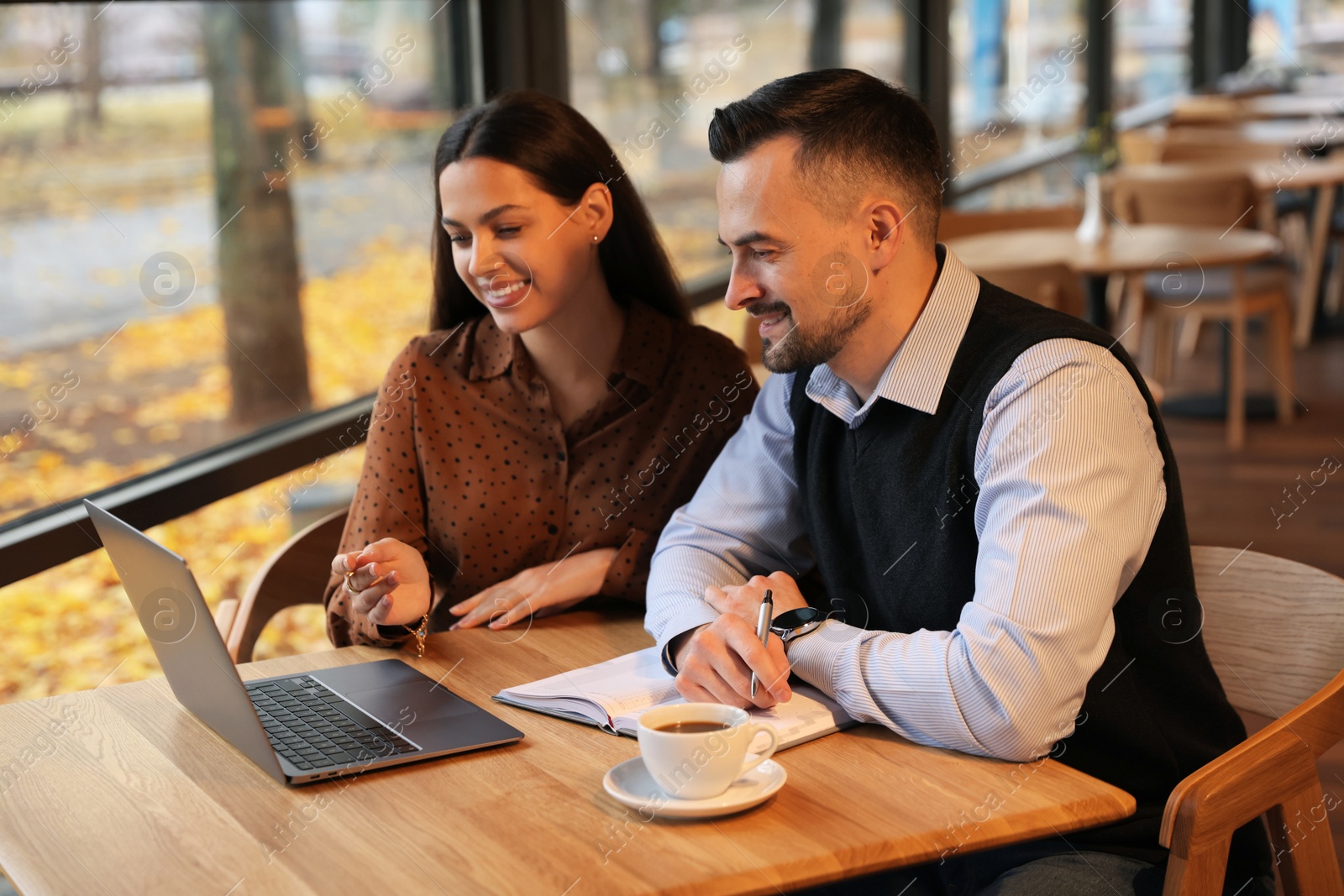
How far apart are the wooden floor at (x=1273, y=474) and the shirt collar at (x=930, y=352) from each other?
5.66 ft

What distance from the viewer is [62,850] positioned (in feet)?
3.52

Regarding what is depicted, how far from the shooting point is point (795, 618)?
53.9 inches

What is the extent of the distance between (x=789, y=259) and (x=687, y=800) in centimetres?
64

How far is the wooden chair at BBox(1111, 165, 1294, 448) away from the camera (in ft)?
16.2

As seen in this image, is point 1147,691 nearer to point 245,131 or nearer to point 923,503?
point 923,503

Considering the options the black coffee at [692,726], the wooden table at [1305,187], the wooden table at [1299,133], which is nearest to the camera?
the black coffee at [692,726]

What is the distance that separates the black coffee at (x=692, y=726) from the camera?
1.12m

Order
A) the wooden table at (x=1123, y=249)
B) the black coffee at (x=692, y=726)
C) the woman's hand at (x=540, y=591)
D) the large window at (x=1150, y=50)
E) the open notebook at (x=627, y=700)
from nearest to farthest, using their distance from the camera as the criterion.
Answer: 1. the black coffee at (x=692, y=726)
2. the open notebook at (x=627, y=700)
3. the woman's hand at (x=540, y=591)
4. the wooden table at (x=1123, y=249)
5. the large window at (x=1150, y=50)

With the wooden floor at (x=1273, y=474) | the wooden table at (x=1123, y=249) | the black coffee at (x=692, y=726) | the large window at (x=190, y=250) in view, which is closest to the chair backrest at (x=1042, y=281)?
the wooden table at (x=1123, y=249)

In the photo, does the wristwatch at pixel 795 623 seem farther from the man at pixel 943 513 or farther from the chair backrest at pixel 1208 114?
the chair backrest at pixel 1208 114

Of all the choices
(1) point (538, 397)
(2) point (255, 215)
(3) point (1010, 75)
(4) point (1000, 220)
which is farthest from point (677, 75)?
(3) point (1010, 75)

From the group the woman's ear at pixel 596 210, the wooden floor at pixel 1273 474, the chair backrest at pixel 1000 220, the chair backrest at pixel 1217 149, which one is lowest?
the wooden floor at pixel 1273 474

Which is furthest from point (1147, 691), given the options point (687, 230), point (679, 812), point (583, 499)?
point (687, 230)

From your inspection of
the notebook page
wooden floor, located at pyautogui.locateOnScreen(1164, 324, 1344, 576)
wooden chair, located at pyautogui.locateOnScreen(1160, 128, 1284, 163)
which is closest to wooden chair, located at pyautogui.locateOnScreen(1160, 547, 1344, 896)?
the notebook page
